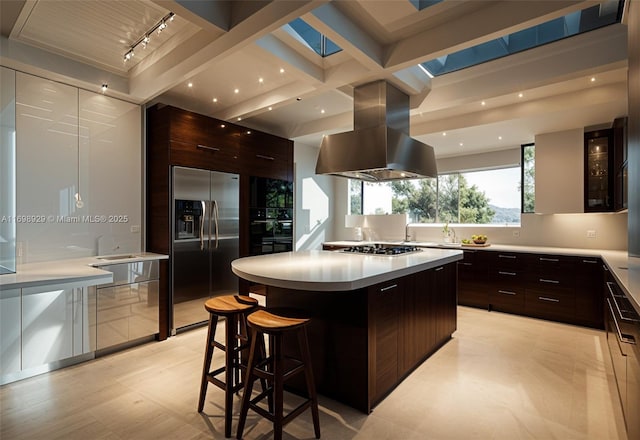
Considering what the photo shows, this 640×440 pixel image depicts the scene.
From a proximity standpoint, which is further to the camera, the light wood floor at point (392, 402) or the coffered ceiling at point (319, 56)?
the coffered ceiling at point (319, 56)

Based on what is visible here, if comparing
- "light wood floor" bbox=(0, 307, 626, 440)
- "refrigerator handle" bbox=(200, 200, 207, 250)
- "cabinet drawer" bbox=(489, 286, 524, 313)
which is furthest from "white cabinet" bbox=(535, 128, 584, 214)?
"refrigerator handle" bbox=(200, 200, 207, 250)

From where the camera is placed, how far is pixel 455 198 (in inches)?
234

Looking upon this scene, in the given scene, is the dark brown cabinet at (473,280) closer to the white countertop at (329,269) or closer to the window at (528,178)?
the window at (528,178)

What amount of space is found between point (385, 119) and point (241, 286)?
2.78 metres

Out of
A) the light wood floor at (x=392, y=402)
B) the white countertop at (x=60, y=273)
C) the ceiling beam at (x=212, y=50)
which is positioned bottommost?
the light wood floor at (x=392, y=402)

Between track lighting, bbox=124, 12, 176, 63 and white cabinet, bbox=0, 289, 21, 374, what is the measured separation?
2.20 meters

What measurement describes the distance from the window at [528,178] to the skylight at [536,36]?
8.50 ft

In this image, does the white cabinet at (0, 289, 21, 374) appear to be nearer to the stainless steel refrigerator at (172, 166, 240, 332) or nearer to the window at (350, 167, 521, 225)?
the stainless steel refrigerator at (172, 166, 240, 332)

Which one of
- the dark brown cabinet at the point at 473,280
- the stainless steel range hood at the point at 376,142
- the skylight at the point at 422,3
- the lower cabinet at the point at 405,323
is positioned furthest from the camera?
the dark brown cabinet at the point at 473,280

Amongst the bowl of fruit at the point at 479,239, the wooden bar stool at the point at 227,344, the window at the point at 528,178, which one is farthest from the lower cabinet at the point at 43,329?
the window at the point at 528,178

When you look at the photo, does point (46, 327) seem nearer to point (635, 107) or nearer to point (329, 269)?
point (329, 269)

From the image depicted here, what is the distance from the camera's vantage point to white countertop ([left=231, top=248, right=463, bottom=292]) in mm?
1941

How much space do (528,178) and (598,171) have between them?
1076mm

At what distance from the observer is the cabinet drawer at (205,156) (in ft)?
11.8
